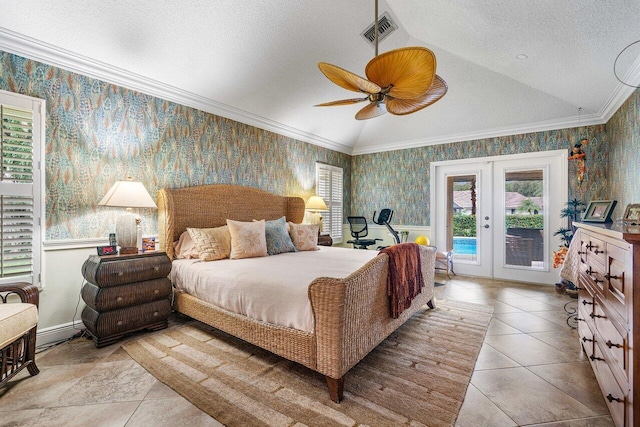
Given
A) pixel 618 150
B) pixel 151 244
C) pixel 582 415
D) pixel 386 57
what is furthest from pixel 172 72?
pixel 618 150

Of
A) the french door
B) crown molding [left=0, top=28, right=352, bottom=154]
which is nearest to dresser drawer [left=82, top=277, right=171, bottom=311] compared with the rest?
crown molding [left=0, top=28, right=352, bottom=154]

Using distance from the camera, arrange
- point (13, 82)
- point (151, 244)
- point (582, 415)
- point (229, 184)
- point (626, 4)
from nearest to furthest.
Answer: point (582, 415)
point (626, 4)
point (13, 82)
point (151, 244)
point (229, 184)

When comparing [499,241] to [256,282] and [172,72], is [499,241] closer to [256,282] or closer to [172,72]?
[256,282]

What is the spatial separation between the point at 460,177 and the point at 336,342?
466cm

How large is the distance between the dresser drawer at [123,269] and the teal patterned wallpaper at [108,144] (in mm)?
548

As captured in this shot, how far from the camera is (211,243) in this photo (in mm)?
3131

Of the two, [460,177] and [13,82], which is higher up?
[13,82]

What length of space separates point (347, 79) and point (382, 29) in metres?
1.87

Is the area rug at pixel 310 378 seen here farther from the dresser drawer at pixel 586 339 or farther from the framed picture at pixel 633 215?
the framed picture at pixel 633 215

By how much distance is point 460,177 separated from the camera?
5.43m

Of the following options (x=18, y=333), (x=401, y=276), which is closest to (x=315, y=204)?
(x=401, y=276)

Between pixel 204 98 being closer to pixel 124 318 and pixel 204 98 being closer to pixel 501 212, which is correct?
pixel 124 318

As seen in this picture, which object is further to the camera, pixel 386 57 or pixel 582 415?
pixel 386 57

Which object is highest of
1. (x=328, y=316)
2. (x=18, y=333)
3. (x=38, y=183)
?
(x=38, y=183)
